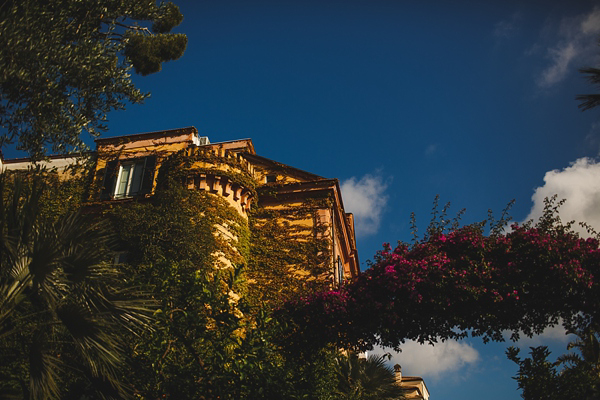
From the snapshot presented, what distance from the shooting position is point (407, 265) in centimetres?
1254

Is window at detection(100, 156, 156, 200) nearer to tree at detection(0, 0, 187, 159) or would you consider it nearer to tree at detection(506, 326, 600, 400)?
tree at detection(0, 0, 187, 159)

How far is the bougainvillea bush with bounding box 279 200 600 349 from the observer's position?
1173 cm

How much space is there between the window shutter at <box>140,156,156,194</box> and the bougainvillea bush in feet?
30.5

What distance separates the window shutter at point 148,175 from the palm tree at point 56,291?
1171 cm

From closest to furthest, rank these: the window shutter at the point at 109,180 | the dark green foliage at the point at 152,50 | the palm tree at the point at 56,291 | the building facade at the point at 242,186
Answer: the palm tree at the point at 56,291 < the dark green foliage at the point at 152,50 < the building facade at the point at 242,186 < the window shutter at the point at 109,180

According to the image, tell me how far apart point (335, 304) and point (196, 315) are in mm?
5313

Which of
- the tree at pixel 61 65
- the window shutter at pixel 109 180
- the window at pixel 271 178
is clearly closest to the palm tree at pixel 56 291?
the tree at pixel 61 65

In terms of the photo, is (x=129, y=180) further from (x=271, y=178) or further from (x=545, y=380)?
(x=545, y=380)

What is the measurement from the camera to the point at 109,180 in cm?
2061

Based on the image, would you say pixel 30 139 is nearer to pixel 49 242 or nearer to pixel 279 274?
pixel 49 242

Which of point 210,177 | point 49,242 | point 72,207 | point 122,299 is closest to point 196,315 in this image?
point 122,299

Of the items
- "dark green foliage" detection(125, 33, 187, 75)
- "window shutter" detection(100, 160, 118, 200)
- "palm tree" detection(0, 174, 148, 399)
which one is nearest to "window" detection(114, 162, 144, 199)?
"window shutter" detection(100, 160, 118, 200)

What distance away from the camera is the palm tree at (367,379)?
15984mm

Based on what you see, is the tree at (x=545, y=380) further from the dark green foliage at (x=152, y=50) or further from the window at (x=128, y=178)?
the window at (x=128, y=178)
